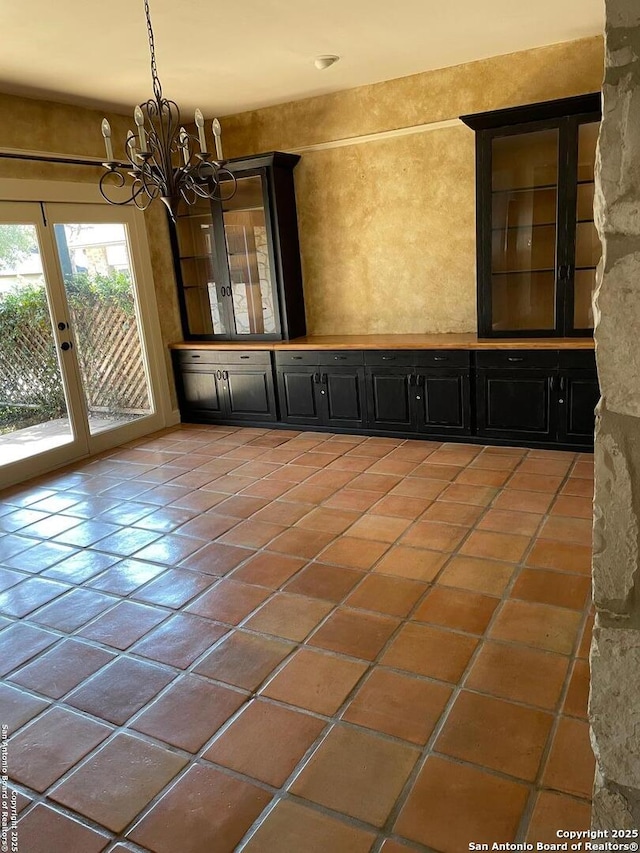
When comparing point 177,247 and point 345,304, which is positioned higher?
point 177,247

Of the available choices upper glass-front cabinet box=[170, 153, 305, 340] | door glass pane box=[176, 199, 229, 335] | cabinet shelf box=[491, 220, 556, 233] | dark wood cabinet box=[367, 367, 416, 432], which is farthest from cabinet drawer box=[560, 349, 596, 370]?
door glass pane box=[176, 199, 229, 335]

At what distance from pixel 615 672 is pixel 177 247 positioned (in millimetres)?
5620

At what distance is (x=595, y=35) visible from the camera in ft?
13.7

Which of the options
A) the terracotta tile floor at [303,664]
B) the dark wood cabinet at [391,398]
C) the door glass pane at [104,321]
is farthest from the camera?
the door glass pane at [104,321]

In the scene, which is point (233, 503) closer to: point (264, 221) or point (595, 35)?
point (264, 221)

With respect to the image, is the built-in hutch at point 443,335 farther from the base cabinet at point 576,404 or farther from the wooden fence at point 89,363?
the wooden fence at point 89,363

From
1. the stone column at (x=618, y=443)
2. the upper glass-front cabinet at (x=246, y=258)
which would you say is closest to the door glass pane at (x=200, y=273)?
the upper glass-front cabinet at (x=246, y=258)

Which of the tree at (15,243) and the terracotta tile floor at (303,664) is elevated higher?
the tree at (15,243)

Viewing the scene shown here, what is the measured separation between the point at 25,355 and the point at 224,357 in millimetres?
1689

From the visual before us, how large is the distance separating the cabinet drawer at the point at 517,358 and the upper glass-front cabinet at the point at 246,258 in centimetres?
182

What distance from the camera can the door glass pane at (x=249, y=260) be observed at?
5.49m

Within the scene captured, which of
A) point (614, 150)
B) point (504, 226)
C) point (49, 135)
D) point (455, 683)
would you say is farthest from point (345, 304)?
point (614, 150)

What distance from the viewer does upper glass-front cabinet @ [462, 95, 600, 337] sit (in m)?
4.15

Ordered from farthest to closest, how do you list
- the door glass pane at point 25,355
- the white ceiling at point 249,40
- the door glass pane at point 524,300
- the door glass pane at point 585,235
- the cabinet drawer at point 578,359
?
1. the door glass pane at point 25,355
2. the door glass pane at point 524,300
3. the cabinet drawer at point 578,359
4. the door glass pane at point 585,235
5. the white ceiling at point 249,40
